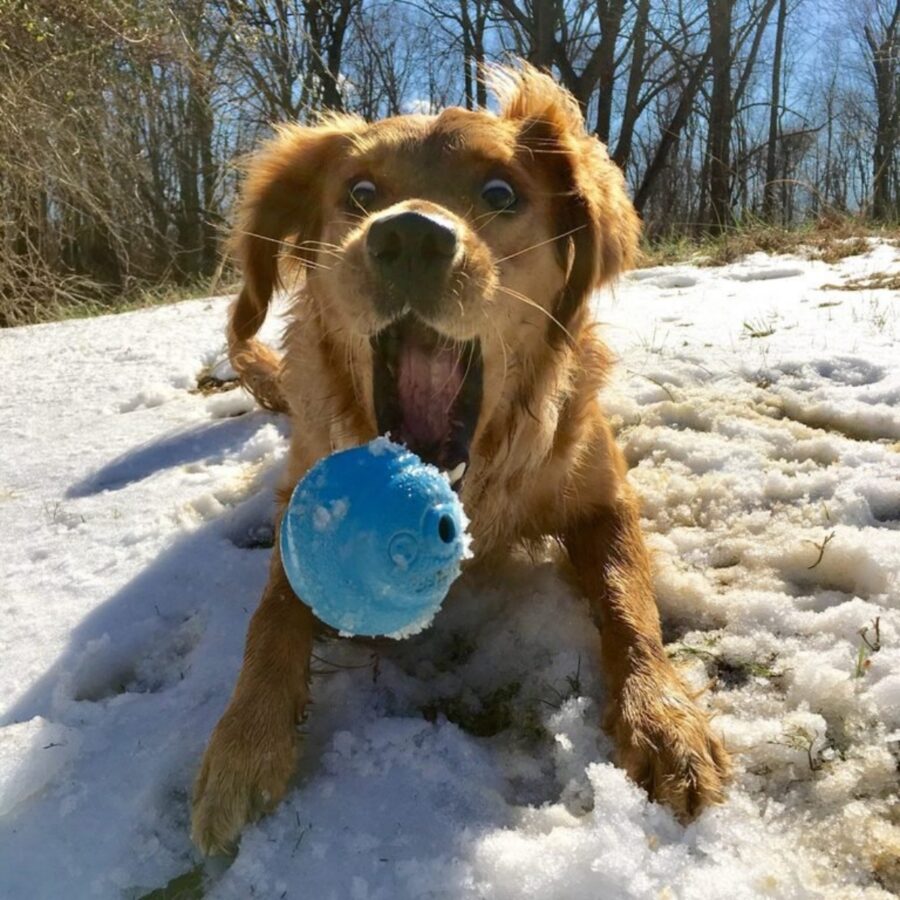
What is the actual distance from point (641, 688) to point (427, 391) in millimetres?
864

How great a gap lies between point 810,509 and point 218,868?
1769 millimetres

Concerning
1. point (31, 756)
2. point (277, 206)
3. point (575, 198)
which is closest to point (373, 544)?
point (31, 756)

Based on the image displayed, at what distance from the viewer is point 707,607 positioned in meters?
2.06

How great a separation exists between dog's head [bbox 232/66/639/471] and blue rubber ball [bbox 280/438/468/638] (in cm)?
47

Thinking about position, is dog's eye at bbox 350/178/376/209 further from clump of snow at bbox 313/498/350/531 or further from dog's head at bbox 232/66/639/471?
clump of snow at bbox 313/498/350/531

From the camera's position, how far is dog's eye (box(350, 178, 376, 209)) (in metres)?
2.31

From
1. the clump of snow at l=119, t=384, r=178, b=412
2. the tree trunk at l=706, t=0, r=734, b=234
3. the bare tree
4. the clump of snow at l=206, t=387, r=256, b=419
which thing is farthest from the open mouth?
the bare tree

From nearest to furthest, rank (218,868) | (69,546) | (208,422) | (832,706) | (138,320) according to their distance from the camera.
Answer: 1. (218,868)
2. (832,706)
3. (69,546)
4. (208,422)
5. (138,320)

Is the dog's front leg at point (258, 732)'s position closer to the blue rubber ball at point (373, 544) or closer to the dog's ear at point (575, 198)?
the blue rubber ball at point (373, 544)

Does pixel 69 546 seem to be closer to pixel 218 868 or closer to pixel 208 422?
pixel 208 422

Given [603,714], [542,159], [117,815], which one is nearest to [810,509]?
[603,714]

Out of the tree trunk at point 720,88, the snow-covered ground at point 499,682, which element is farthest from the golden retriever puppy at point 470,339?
the tree trunk at point 720,88

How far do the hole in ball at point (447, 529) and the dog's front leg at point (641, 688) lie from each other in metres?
0.49

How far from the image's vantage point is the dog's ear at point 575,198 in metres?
2.43
